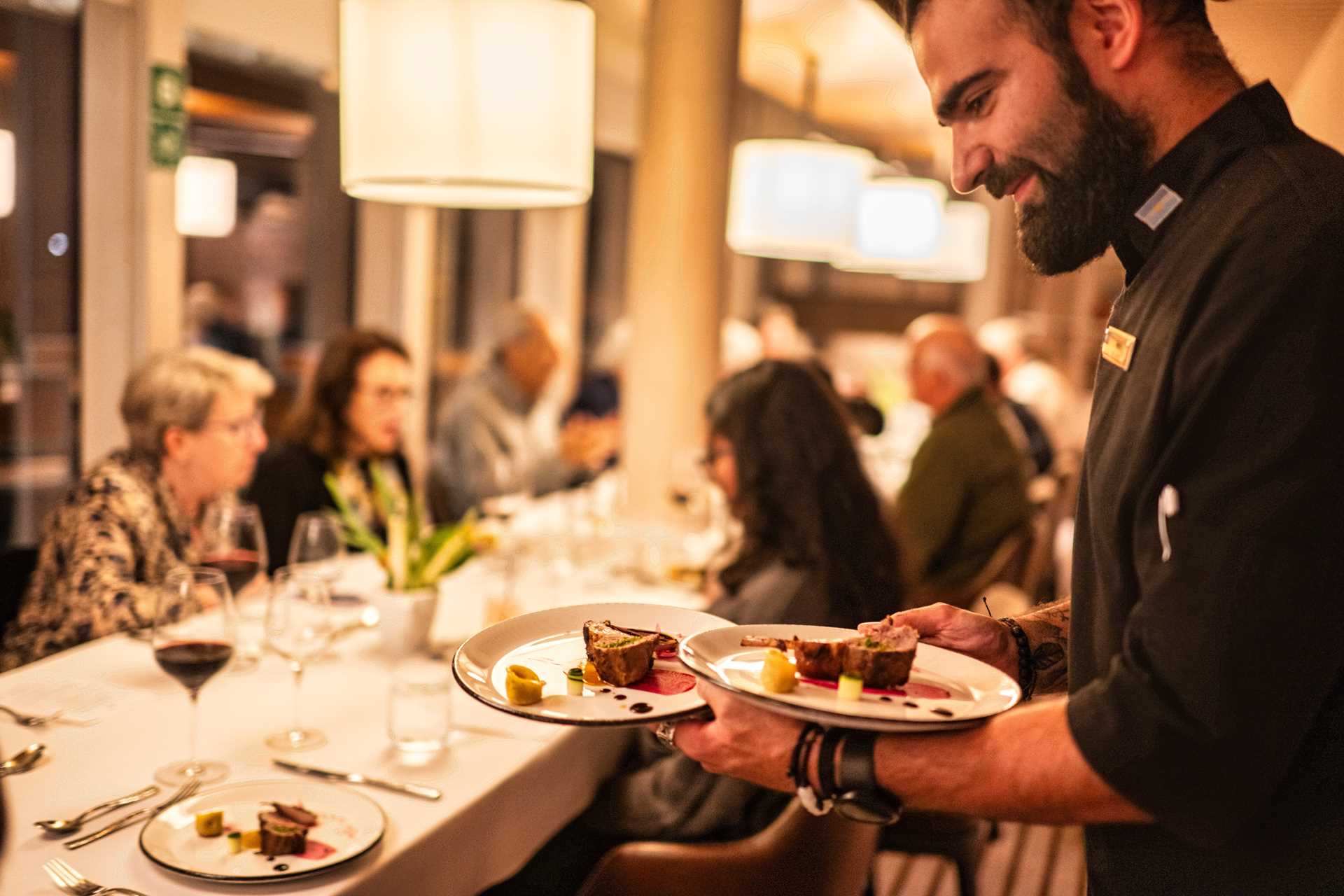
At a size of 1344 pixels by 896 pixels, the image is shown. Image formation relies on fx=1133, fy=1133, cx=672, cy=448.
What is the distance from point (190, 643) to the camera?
4.90 ft

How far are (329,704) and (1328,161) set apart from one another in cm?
157

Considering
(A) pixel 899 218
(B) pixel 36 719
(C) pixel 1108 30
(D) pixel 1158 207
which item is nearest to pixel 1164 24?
(C) pixel 1108 30

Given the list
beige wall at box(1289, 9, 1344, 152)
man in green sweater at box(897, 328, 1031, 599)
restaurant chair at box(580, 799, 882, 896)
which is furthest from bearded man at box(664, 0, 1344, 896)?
man in green sweater at box(897, 328, 1031, 599)

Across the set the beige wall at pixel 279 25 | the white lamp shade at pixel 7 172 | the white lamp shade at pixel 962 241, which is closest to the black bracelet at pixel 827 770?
the white lamp shade at pixel 7 172

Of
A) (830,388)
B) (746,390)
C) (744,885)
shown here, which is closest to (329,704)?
(744,885)

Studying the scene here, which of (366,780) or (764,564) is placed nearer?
(366,780)

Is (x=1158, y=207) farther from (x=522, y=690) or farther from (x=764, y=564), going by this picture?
(x=764, y=564)

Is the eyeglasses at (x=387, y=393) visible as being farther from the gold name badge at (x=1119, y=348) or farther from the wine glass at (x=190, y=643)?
the gold name badge at (x=1119, y=348)

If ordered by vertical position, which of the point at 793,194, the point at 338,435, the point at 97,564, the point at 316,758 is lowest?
the point at 316,758

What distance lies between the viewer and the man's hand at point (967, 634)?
3.89ft

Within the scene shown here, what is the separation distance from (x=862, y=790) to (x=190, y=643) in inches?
38.0

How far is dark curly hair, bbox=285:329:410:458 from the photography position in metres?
3.40

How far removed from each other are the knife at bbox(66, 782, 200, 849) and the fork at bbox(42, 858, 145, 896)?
2.8 inches

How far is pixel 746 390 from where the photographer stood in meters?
2.30
